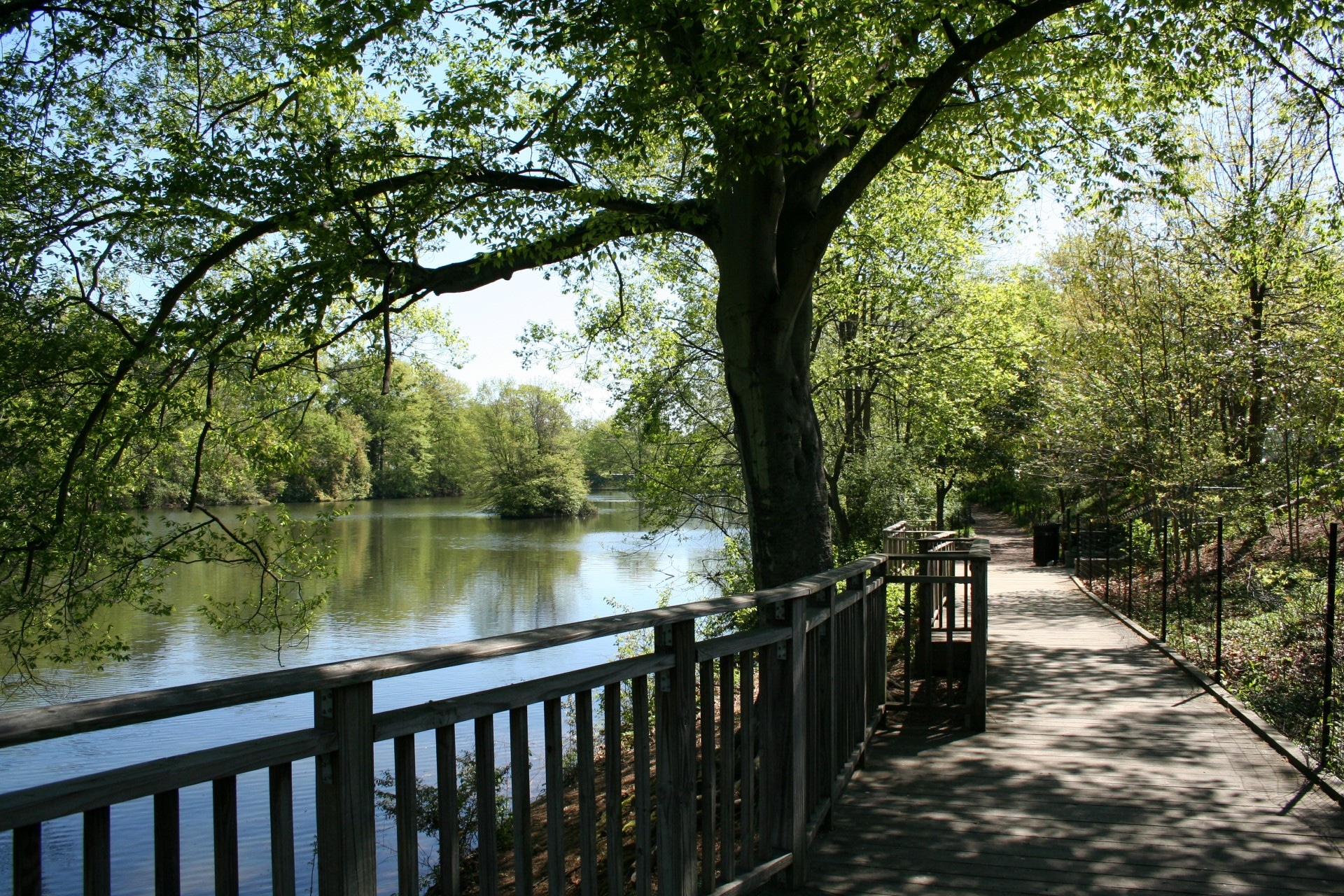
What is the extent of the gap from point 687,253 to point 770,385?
873cm

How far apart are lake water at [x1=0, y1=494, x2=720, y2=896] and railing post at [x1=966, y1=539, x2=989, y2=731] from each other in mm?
4813

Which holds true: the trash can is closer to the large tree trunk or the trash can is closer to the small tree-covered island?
the small tree-covered island

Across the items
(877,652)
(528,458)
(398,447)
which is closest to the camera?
(877,652)

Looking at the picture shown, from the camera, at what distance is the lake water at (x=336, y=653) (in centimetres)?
938

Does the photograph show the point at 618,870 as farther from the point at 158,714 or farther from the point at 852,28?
the point at 852,28

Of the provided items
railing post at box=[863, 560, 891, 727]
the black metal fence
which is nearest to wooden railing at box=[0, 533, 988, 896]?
railing post at box=[863, 560, 891, 727]

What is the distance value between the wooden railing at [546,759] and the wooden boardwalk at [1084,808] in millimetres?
408

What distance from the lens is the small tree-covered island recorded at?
24.2 feet

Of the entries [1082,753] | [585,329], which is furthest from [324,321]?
[1082,753]

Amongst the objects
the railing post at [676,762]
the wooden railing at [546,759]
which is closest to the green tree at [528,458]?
the wooden railing at [546,759]

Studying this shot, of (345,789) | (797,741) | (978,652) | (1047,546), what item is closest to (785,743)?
(797,741)

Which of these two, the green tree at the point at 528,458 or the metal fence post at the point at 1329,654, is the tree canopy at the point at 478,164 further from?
the green tree at the point at 528,458

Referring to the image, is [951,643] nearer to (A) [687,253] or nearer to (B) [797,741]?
(B) [797,741]

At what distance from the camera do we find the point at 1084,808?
18.4 feet
